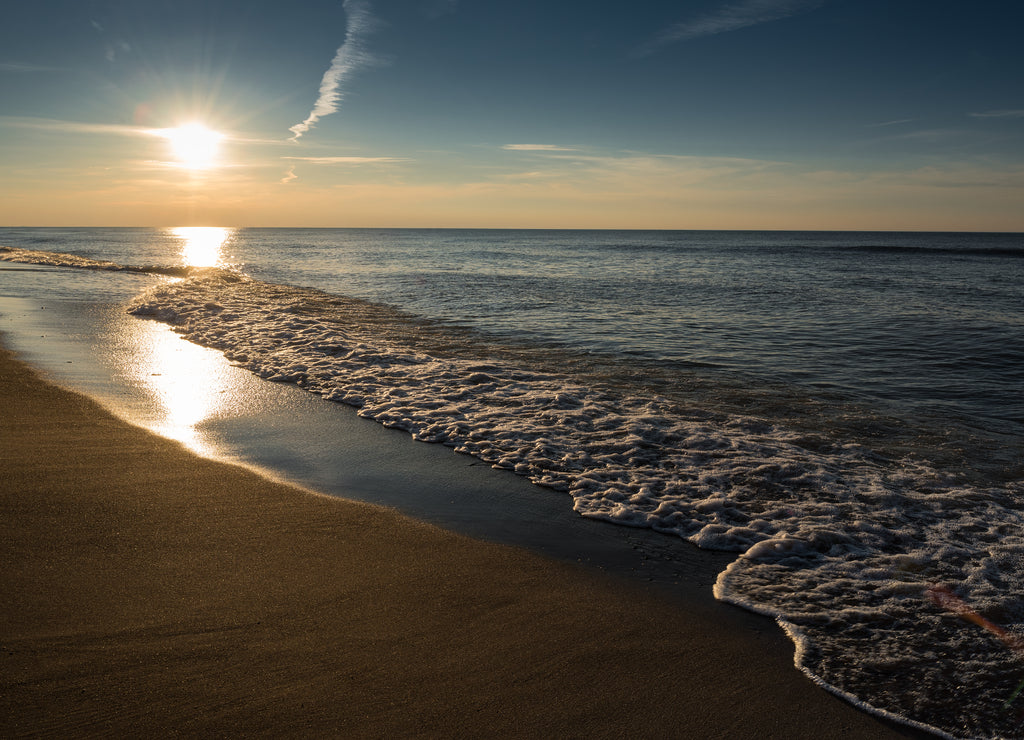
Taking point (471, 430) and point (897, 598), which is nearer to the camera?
point (897, 598)

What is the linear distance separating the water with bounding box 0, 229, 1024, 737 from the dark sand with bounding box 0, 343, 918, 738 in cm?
64

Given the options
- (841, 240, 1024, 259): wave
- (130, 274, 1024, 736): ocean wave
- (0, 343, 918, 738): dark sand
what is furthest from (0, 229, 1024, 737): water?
(841, 240, 1024, 259): wave

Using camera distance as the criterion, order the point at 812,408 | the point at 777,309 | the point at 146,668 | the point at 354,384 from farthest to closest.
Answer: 1. the point at 777,309
2. the point at 354,384
3. the point at 812,408
4. the point at 146,668

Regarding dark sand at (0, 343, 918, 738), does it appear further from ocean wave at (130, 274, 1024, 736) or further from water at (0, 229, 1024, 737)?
water at (0, 229, 1024, 737)

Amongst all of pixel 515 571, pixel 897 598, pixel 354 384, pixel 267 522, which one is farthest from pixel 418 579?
pixel 354 384

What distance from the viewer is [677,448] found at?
22.1 feet

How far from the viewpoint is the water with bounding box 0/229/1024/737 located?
12.1 feet

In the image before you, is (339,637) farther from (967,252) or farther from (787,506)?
(967,252)

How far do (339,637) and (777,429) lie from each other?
5.99m

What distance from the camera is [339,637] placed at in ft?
10.9

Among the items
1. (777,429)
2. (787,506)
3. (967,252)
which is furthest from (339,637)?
(967,252)

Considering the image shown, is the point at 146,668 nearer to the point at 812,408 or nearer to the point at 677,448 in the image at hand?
the point at 677,448

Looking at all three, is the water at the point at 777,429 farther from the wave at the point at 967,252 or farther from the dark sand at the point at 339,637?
the wave at the point at 967,252

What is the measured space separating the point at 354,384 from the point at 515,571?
5.72 metres
